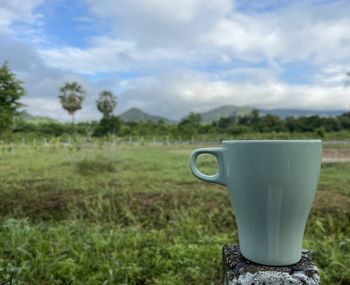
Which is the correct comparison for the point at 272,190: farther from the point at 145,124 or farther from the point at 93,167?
the point at 145,124

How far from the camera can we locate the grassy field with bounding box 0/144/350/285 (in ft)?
4.70

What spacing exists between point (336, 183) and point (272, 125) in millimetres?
4884

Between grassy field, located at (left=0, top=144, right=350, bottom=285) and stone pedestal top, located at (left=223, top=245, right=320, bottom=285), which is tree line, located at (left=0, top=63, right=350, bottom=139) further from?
stone pedestal top, located at (left=223, top=245, right=320, bottom=285)

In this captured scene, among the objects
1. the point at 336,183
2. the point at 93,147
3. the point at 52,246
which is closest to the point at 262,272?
the point at 52,246

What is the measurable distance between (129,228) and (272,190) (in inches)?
66.6

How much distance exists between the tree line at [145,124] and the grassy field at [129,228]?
973 millimetres

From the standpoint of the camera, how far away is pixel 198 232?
1.92m

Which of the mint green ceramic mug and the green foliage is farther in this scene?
the green foliage

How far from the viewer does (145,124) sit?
12.0m

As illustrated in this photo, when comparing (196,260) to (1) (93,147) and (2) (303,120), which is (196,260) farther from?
(2) (303,120)

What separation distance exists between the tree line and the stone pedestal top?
13.6 feet

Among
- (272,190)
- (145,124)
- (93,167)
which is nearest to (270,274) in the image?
(272,190)

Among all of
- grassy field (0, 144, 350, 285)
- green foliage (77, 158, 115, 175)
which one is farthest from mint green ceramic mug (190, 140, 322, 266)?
green foliage (77, 158, 115, 175)

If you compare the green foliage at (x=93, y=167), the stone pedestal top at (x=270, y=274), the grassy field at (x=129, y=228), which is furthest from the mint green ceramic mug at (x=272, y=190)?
the green foliage at (x=93, y=167)
